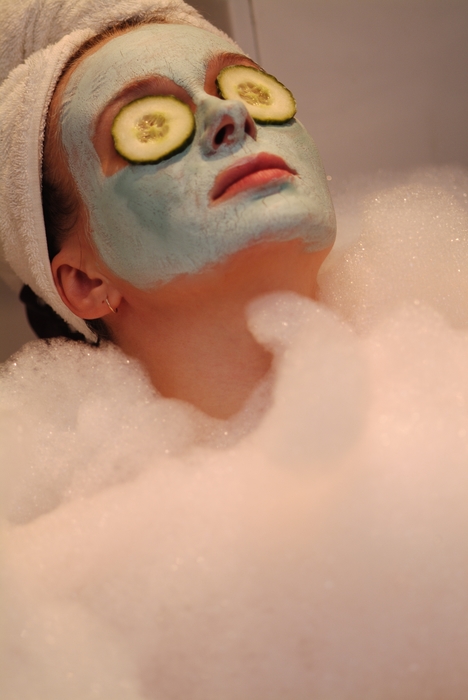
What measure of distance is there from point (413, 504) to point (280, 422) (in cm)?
23

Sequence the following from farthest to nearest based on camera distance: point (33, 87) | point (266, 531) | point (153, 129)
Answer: point (33, 87) → point (153, 129) → point (266, 531)

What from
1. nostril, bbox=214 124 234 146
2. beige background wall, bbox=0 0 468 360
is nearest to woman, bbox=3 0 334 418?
nostril, bbox=214 124 234 146

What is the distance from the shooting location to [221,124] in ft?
3.27

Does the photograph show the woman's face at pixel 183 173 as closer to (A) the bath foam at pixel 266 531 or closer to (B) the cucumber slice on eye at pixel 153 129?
(B) the cucumber slice on eye at pixel 153 129

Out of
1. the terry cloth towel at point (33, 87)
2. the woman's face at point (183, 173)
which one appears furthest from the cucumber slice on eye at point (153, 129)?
the terry cloth towel at point (33, 87)

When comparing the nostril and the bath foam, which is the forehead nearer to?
the nostril

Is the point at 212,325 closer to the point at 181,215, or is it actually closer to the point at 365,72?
the point at 181,215

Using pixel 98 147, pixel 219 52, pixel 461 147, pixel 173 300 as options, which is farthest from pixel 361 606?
pixel 461 147

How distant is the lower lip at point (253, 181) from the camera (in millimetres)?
985

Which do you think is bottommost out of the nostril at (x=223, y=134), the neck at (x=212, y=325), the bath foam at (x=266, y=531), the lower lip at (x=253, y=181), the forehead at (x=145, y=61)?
the bath foam at (x=266, y=531)

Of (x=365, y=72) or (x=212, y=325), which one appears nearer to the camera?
(x=212, y=325)

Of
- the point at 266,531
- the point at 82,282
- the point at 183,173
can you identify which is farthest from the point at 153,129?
the point at 266,531

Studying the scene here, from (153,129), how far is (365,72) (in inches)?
34.1

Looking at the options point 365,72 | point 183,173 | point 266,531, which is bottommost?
point 266,531
